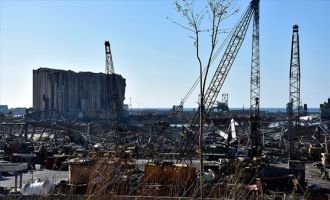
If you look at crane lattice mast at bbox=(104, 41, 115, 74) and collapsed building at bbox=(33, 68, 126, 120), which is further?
collapsed building at bbox=(33, 68, 126, 120)

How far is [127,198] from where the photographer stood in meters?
8.20

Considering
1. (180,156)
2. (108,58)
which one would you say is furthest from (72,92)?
(180,156)

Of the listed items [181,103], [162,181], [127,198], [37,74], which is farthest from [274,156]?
[37,74]

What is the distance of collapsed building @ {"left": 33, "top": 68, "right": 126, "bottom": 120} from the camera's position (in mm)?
117662

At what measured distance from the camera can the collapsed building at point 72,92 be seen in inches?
4632

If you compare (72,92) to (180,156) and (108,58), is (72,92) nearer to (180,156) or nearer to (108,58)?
(108,58)

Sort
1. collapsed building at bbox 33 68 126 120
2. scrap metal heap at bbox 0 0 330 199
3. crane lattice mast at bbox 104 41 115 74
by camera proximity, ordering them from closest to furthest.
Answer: scrap metal heap at bbox 0 0 330 199, crane lattice mast at bbox 104 41 115 74, collapsed building at bbox 33 68 126 120

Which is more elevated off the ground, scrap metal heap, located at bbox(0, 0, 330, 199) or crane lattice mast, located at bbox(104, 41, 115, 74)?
crane lattice mast, located at bbox(104, 41, 115, 74)

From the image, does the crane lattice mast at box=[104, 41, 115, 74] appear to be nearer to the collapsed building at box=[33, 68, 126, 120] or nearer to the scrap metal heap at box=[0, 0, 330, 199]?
the scrap metal heap at box=[0, 0, 330, 199]

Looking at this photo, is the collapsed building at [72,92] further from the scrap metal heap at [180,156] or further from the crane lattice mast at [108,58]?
the crane lattice mast at [108,58]

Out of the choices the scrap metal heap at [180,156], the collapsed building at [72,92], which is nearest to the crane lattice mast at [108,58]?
the scrap metal heap at [180,156]

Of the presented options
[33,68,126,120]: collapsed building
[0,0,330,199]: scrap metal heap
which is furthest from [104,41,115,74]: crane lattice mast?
[33,68,126,120]: collapsed building

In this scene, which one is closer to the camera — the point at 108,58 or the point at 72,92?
the point at 108,58

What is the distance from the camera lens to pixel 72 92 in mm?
128625
